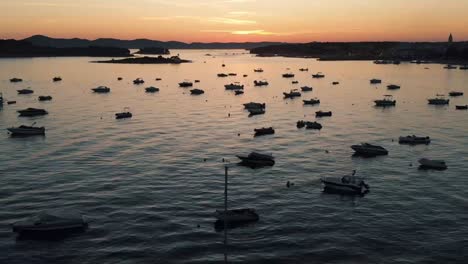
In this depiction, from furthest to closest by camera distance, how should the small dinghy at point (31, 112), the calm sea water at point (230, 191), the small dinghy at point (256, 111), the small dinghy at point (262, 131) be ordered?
the small dinghy at point (256, 111)
the small dinghy at point (31, 112)
the small dinghy at point (262, 131)
the calm sea water at point (230, 191)

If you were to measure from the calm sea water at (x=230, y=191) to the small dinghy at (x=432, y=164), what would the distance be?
185 cm

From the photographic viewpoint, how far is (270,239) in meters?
50.7

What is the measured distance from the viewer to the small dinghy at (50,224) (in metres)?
50.6

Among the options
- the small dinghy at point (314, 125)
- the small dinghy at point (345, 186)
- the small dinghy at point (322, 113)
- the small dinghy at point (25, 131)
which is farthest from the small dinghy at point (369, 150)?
the small dinghy at point (25, 131)

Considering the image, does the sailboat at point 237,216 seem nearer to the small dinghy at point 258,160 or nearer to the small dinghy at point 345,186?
the small dinghy at point 345,186

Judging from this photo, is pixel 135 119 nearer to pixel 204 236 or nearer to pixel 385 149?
pixel 385 149

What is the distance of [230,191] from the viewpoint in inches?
2689

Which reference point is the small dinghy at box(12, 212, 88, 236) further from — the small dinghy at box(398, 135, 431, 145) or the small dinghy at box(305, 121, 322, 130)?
the small dinghy at box(305, 121, 322, 130)

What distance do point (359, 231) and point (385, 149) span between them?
142 feet

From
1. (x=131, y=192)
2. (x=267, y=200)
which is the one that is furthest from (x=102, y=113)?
(x=267, y=200)

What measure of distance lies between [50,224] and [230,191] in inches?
1060

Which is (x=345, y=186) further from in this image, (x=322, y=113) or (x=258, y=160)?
(x=322, y=113)

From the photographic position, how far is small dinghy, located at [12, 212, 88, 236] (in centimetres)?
5062

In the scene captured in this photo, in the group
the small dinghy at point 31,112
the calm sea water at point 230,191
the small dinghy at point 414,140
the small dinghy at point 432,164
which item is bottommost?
the calm sea water at point 230,191
